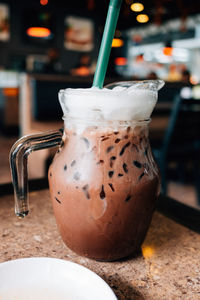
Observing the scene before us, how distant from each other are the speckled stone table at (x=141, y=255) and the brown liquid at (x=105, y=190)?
1.3 inches

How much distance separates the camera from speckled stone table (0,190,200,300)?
1.41 ft

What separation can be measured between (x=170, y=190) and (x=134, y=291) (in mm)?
2585

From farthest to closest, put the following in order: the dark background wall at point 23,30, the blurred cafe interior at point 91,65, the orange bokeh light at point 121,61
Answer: the orange bokeh light at point 121,61, the dark background wall at point 23,30, the blurred cafe interior at point 91,65

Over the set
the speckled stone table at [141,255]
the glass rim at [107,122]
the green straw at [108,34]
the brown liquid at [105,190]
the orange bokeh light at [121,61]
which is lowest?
the orange bokeh light at [121,61]

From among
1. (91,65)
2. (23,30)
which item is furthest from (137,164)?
(91,65)

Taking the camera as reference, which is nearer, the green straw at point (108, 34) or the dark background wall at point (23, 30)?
the green straw at point (108, 34)

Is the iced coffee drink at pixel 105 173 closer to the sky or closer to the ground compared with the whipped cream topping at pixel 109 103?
closer to the ground

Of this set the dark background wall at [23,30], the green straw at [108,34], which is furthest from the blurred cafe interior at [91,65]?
the green straw at [108,34]

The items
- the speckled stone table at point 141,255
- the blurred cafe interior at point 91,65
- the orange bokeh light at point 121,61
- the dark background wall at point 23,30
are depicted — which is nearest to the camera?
the speckled stone table at point 141,255

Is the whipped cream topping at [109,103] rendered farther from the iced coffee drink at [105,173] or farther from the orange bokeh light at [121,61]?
the orange bokeh light at [121,61]

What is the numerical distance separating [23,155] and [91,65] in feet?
27.1

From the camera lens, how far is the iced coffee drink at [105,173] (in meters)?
0.46

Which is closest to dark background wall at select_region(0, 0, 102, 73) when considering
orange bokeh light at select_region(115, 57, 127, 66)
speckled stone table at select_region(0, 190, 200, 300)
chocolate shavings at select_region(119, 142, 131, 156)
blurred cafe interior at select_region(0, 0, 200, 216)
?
blurred cafe interior at select_region(0, 0, 200, 216)

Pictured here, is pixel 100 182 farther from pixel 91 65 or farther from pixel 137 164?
pixel 91 65
